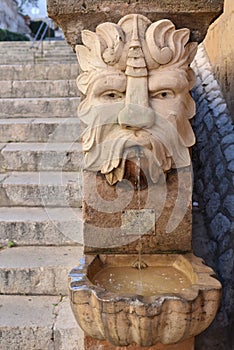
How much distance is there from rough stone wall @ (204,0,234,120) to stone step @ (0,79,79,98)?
1377 millimetres

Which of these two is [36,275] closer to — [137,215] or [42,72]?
[137,215]

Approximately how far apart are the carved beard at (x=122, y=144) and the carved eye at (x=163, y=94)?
0.30ft

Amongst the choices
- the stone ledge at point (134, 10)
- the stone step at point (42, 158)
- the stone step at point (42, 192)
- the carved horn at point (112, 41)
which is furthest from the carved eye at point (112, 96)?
the stone step at point (42, 158)

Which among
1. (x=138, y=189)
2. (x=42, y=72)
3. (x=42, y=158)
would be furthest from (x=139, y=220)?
(x=42, y=72)

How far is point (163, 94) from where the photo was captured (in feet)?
5.66

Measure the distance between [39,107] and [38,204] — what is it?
1233mm

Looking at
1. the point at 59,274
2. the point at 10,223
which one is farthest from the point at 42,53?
the point at 59,274

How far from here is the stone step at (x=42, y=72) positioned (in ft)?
14.5

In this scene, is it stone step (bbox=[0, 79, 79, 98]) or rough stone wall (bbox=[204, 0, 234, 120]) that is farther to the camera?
Result: stone step (bbox=[0, 79, 79, 98])

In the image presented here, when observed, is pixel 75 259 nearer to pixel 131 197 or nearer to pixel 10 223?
pixel 10 223

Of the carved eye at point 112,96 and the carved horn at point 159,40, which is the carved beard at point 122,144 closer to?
the carved eye at point 112,96

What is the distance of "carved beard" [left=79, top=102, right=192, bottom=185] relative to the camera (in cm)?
167

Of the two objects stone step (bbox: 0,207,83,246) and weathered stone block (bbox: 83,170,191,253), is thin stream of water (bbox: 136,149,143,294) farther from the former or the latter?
stone step (bbox: 0,207,83,246)

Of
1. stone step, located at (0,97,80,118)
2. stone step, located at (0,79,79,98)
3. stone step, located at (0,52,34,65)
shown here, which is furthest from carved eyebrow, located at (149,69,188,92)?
stone step, located at (0,52,34,65)
